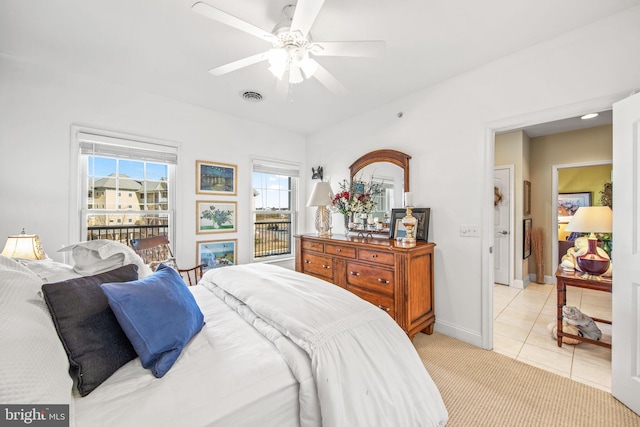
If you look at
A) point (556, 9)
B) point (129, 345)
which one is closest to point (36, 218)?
point (129, 345)

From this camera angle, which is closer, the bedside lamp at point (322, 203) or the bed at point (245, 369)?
the bed at point (245, 369)

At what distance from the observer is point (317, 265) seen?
3.25 meters

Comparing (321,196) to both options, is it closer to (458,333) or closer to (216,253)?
(216,253)

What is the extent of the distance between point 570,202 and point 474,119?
4.66 meters

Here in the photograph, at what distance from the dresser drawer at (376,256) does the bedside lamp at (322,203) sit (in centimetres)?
79

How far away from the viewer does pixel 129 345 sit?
1069mm

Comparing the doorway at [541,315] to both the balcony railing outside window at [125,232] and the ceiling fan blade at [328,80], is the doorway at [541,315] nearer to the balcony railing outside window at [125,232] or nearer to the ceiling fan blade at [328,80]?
the ceiling fan blade at [328,80]

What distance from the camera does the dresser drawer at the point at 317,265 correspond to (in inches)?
121

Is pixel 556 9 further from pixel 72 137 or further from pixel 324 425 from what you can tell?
pixel 72 137

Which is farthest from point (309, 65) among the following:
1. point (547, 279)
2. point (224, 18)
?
point (547, 279)

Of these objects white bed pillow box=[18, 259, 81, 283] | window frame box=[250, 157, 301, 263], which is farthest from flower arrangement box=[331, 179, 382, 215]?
white bed pillow box=[18, 259, 81, 283]

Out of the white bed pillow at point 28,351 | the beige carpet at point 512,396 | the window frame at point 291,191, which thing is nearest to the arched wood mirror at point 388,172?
the window frame at point 291,191

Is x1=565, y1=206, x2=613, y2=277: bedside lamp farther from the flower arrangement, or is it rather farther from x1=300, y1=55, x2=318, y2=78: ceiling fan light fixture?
x1=300, y1=55, x2=318, y2=78: ceiling fan light fixture

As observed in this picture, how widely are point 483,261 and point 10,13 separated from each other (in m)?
4.18
